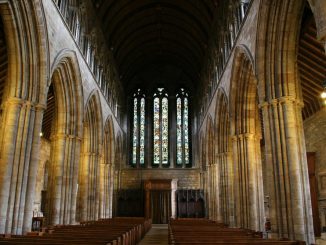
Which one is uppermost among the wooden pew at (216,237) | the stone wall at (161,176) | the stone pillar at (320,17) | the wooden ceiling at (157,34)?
the wooden ceiling at (157,34)

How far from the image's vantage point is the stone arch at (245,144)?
14.3 meters

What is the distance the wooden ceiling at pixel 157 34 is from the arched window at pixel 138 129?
1.79 meters

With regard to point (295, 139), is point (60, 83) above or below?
above

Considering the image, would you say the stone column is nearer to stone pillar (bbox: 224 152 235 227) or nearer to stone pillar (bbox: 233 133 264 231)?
stone pillar (bbox: 233 133 264 231)

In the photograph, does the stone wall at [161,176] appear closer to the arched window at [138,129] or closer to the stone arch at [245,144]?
the arched window at [138,129]

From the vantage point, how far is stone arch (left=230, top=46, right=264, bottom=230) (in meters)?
14.3

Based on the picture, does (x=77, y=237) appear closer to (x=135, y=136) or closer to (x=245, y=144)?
(x=245, y=144)

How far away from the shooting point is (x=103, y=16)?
67.7 ft

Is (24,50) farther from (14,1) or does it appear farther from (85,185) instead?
(85,185)

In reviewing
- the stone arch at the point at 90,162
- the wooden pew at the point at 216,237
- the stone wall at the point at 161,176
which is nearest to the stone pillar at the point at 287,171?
the wooden pew at the point at 216,237

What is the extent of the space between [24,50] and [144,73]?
2137 cm

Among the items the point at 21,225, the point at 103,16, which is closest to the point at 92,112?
the point at 103,16

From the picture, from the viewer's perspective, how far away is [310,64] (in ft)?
49.1

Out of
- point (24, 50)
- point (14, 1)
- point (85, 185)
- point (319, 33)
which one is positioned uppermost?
point (14, 1)
